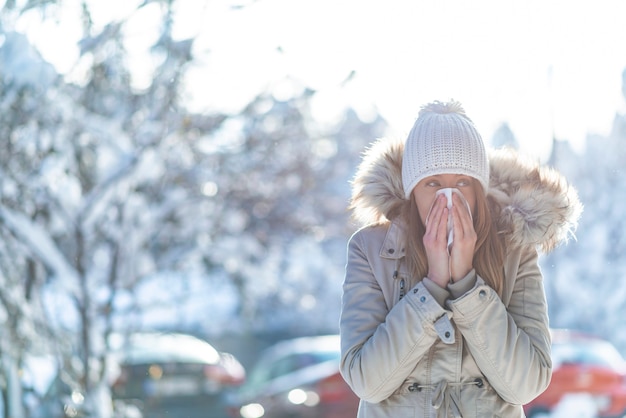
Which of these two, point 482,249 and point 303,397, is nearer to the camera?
point 482,249

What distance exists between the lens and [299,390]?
9664mm

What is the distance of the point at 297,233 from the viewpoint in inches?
350

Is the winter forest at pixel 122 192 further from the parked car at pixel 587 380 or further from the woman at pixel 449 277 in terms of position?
the woman at pixel 449 277

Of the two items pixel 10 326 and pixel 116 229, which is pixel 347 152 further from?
pixel 10 326

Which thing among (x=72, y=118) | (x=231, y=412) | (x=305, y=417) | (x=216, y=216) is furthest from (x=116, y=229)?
(x=231, y=412)

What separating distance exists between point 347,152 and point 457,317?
30.3 ft

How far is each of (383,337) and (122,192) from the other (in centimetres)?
449

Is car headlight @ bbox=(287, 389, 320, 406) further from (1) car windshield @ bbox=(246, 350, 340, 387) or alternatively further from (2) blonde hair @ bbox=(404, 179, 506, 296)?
(2) blonde hair @ bbox=(404, 179, 506, 296)

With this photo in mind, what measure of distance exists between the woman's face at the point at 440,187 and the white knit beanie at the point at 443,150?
2 centimetres

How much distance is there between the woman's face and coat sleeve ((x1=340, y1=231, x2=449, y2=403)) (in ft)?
0.71

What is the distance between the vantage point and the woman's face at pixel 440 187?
7.38 feet

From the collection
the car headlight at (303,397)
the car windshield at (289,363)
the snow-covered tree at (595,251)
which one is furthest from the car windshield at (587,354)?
the car windshield at (289,363)

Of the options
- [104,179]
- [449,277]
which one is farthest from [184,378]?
[449,277]

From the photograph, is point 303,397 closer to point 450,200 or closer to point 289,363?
point 289,363
